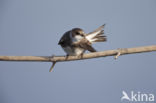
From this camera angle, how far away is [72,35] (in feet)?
15.0

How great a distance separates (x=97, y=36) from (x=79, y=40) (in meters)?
0.30

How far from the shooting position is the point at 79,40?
445 cm

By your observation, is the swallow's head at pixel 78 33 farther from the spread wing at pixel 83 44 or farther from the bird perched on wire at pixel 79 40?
the spread wing at pixel 83 44

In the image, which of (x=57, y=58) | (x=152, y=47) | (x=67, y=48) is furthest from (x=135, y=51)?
(x=67, y=48)

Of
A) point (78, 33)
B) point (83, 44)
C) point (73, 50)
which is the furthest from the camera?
point (78, 33)

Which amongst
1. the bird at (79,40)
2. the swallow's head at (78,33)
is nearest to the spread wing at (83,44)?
the bird at (79,40)

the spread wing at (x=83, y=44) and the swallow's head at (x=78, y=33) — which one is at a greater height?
the swallow's head at (x=78, y=33)

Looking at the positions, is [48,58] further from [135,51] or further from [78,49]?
[135,51]

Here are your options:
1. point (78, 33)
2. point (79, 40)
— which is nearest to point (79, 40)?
point (79, 40)

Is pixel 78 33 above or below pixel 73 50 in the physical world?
above

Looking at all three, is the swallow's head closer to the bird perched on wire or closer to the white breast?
the bird perched on wire

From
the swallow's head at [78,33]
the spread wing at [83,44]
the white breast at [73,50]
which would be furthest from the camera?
the swallow's head at [78,33]

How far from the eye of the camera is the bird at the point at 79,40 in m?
4.30

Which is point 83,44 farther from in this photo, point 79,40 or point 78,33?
point 78,33
